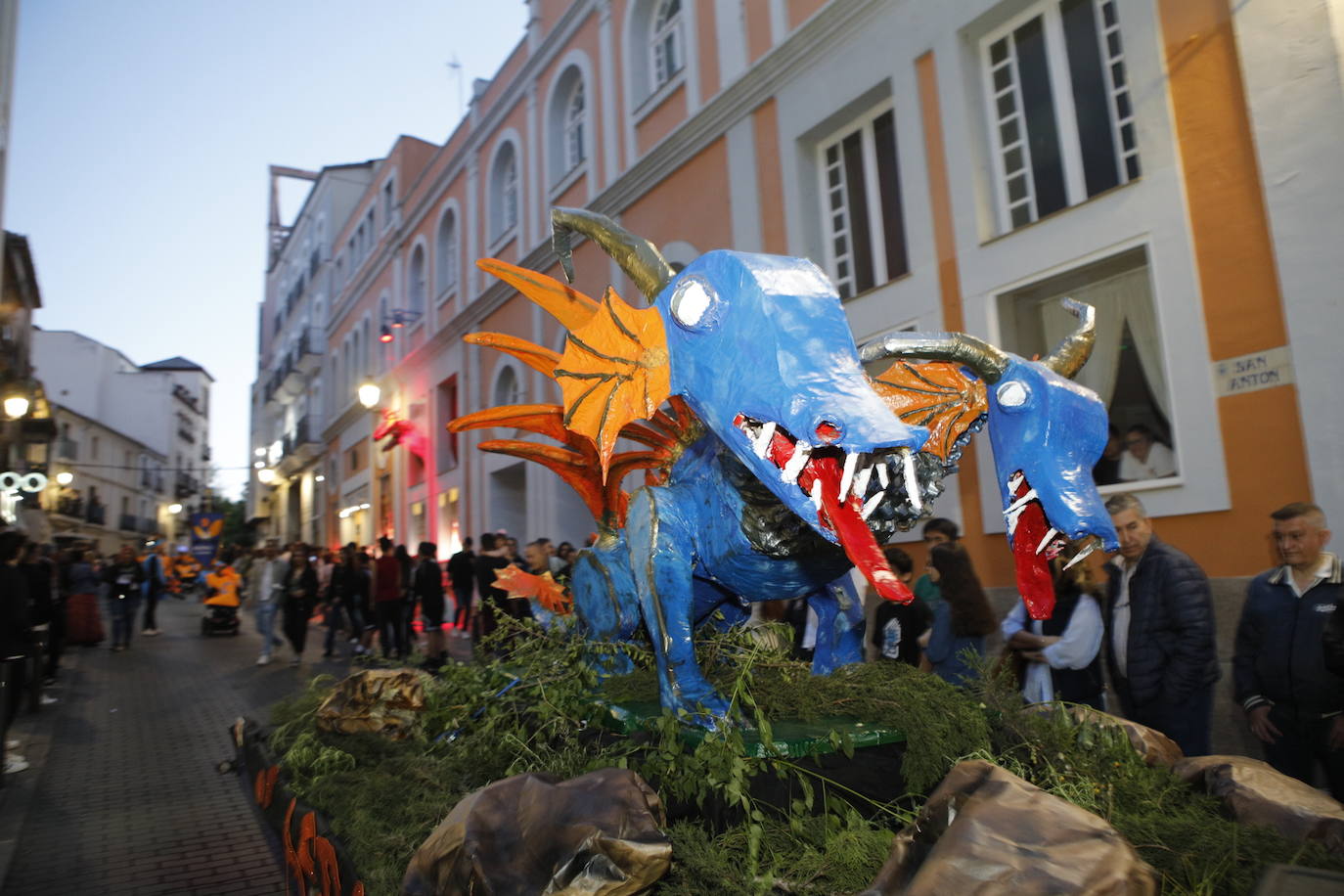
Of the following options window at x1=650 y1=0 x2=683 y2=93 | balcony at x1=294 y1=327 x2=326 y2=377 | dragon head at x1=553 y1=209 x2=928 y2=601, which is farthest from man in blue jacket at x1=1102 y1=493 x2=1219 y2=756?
balcony at x1=294 y1=327 x2=326 y2=377

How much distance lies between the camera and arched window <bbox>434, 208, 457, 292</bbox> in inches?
674

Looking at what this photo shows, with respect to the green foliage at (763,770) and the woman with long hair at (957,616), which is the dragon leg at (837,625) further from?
the woman with long hair at (957,616)

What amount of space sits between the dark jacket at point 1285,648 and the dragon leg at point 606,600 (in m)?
2.55

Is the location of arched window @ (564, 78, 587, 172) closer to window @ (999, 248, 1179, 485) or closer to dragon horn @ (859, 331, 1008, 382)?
window @ (999, 248, 1179, 485)

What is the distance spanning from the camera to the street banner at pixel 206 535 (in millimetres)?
23156

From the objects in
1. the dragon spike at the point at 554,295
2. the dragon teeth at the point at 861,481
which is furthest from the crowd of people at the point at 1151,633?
the dragon spike at the point at 554,295

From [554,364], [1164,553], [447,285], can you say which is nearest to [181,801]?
[554,364]

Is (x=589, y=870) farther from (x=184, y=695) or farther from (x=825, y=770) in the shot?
(x=184, y=695)

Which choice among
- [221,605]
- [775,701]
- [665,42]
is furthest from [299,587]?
[775,701]

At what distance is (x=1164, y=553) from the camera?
141 inches

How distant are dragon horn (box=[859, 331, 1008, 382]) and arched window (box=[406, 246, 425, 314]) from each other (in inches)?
700

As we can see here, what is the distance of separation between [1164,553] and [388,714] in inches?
133

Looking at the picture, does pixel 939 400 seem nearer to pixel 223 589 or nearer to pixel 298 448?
pixel 223 589

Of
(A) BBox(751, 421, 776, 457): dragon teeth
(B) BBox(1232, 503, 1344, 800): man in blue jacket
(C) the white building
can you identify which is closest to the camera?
(A) BBox(751, 421, 776, 457): dragon teeth
